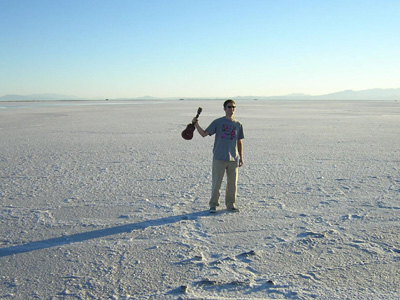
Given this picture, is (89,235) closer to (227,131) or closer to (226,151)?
(226,151)

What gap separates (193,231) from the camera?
15.3ft

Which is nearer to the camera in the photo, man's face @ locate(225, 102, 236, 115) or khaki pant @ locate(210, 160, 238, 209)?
man's face @ locate(225, 102, 236, 115)

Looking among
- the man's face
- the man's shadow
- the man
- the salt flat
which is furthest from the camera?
the man

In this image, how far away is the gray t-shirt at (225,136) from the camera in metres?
5.35

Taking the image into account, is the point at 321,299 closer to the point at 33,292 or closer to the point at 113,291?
the point at 113,291

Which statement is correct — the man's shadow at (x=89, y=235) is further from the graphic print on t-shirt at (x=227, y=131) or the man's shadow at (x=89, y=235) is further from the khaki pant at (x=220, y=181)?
the graphic print on t-shirt at (x=227, y=131)

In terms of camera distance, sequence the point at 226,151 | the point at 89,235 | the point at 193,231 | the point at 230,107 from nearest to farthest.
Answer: the point at 89,235
the point at 193,231
the point at 230,107
the point at 226,151

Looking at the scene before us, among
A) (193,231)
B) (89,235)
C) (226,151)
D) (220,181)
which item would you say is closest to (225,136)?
(226,151)

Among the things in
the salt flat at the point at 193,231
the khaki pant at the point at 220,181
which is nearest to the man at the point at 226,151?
the khaki pant at the point at 220,181

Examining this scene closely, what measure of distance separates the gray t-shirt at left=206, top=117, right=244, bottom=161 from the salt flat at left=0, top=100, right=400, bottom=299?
0.85 m

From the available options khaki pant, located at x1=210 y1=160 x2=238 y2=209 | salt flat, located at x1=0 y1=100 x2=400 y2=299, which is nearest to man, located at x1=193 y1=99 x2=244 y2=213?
khaki pant, located at x1=210 y1=160 x2=238 y2=209

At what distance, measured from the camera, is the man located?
17.5 feet

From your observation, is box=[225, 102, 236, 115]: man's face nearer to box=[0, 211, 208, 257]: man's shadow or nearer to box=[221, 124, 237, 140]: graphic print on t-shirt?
box=[221, 124, 237, 140]: graphic print on t-shirt

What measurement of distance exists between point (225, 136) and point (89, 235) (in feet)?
7.34
